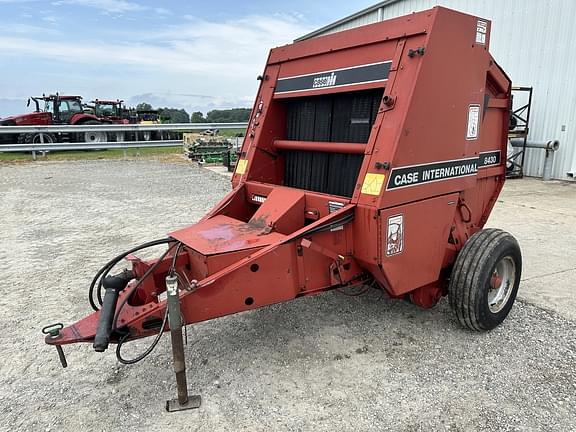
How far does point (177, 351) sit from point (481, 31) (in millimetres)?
2842

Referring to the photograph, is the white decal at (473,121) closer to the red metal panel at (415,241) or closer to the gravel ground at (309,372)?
the red metal panel at (415,241)

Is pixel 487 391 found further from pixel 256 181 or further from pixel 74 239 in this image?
pixel 74 239

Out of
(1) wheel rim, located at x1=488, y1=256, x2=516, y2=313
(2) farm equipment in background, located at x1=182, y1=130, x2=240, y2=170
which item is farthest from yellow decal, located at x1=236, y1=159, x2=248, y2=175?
(2) farm equipment in background, located at x1=182, y1=130, x2=240, y2=170

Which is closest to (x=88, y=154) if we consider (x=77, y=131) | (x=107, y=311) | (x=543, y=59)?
(x=77, y=131)

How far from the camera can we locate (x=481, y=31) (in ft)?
10.1

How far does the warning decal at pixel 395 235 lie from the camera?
8.96 feet

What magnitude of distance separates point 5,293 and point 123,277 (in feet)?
7.38

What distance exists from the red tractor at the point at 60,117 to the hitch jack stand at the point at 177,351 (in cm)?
1622

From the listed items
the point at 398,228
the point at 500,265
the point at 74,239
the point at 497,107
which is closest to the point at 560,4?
the point at 497,107

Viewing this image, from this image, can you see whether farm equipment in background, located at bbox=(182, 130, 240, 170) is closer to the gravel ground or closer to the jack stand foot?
the gravel ground

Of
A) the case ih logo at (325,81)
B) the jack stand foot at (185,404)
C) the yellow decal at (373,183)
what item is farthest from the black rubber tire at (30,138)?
the yellow decal at (373,183)

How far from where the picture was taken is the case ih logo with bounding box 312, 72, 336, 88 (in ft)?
10.6

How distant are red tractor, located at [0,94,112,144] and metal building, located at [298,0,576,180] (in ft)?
45.8

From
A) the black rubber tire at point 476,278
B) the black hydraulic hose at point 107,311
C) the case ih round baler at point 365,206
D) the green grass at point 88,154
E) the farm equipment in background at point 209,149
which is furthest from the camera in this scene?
the green grass at point 88,154
